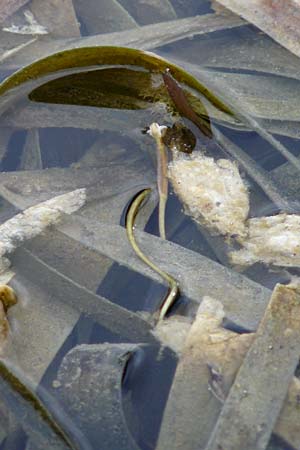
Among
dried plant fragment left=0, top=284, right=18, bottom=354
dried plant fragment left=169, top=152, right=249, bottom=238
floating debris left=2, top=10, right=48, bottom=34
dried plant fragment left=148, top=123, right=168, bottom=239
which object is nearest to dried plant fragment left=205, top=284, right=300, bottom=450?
dried plant fragment left=169, top=152, right=249, bottom=238

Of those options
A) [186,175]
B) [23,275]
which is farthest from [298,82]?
[23,275]

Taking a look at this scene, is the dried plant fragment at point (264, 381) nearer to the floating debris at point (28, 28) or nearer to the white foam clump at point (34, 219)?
the white foam clump at point (34, 219)

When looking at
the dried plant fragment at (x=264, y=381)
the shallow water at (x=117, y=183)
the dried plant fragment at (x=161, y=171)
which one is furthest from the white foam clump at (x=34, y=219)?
the dried plant fragment at (x=264, y=381)

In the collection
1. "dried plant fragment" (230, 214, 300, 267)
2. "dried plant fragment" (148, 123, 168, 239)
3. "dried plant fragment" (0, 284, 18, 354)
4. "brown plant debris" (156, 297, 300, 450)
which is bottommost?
"brown plant debris" (156, 297, 300, 450)

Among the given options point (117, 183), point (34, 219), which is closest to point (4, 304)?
point (34, 219)

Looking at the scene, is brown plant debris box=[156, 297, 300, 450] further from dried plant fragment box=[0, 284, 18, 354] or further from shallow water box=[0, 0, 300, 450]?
dried plant fragment box=[0, 284, 18, 354]

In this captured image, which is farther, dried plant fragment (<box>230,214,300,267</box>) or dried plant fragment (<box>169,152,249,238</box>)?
dried plant fragment (<box>169,152,249,238</box>)

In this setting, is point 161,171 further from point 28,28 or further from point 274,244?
point 28,28
